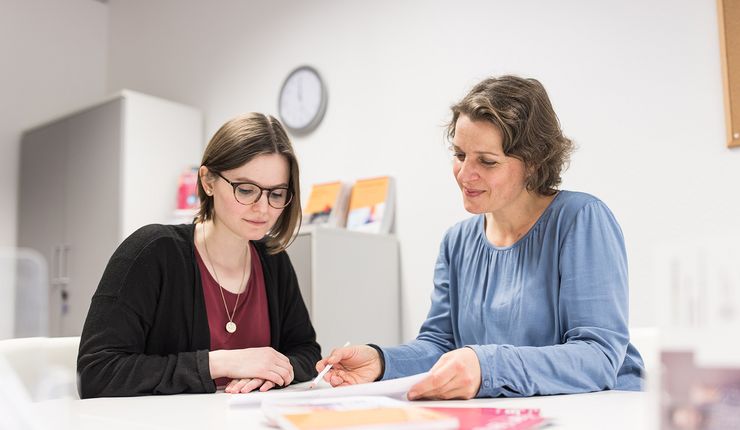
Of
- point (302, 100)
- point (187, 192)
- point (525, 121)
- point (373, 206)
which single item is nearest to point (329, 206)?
point (373, 206)

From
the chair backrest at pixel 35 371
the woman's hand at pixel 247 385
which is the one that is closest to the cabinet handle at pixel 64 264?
the woman's hand at pixel 247 385

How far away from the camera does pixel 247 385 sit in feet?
4.14

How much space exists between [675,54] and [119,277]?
190 cm

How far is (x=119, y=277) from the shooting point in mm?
1411

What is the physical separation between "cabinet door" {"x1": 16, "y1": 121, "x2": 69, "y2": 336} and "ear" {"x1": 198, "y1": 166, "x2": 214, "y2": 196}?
2.54 meters

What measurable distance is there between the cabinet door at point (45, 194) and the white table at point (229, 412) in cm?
308

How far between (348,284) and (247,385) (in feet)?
4.93

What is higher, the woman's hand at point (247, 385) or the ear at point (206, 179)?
the ear at point (206, 179)

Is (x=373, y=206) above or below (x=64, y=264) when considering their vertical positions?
above

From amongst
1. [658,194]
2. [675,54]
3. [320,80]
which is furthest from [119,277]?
[320,80]

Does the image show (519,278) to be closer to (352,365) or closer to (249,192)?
(352,365)

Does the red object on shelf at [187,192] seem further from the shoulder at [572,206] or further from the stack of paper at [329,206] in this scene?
the shoulder at [572,206]

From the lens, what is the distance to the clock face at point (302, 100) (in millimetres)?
3355

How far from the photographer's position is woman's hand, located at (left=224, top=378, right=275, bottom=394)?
4.09 feet
